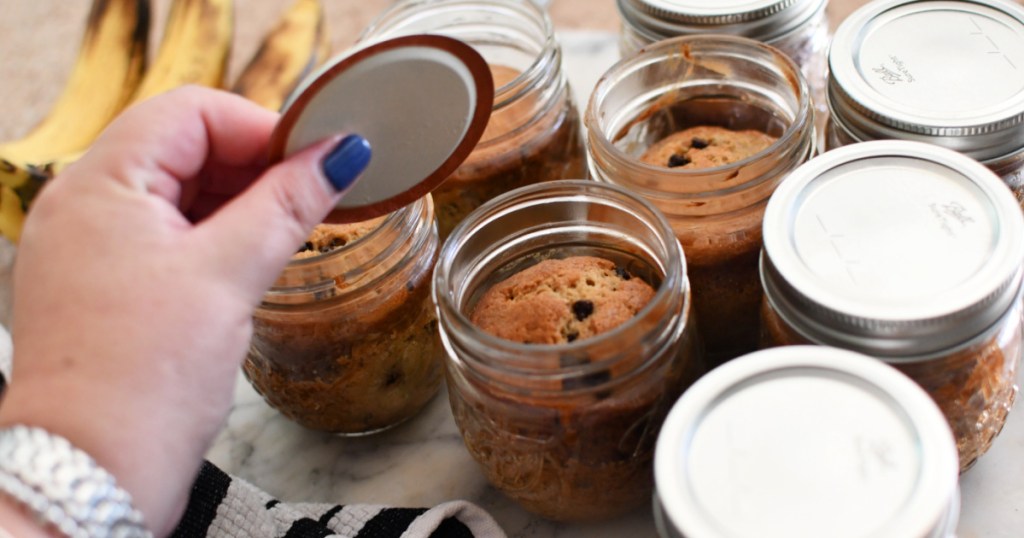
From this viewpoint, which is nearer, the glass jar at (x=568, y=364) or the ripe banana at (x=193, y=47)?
the glass jar at (x=568, y=364)

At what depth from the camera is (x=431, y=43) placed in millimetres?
760

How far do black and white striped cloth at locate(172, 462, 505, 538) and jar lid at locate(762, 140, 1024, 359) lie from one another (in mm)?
335

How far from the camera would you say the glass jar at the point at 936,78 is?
825 millimetres

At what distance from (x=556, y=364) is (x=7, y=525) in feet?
1.22

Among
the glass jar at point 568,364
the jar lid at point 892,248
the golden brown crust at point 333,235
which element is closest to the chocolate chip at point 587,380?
the glass jar at point 568,364

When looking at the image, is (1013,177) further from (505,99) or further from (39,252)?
(39,252)

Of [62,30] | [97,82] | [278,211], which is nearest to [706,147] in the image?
[278,211]

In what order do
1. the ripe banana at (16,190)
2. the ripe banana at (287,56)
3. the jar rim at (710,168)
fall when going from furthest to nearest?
the ripe banana at (287,56) < the ripe banana at (16,190) < the jar rim at (710,168)

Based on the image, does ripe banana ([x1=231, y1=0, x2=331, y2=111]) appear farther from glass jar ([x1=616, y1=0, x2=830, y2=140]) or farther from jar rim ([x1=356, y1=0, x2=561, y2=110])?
glass jar ([x1=616, y1=0, x2=830, y2=140])

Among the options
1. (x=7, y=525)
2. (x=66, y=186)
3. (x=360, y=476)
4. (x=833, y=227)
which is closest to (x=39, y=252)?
(x=66, y=186)

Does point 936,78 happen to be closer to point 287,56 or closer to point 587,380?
point 587,380

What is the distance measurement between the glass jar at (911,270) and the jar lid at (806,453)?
0.04 metres

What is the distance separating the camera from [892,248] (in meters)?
0.74

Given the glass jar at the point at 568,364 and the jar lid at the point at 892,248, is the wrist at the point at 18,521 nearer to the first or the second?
the glass jar at the point at 568,364
